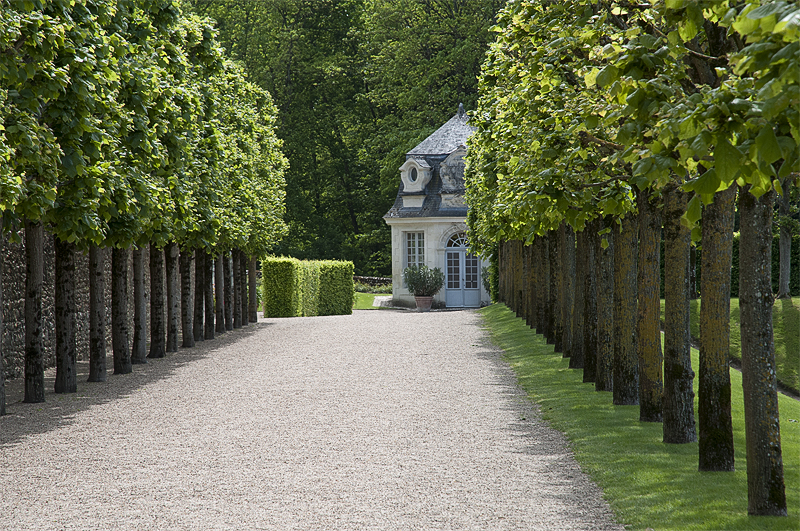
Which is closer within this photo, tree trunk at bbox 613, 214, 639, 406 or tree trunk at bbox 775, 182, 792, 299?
tree trunk at bbox 613, 214, 639, 406

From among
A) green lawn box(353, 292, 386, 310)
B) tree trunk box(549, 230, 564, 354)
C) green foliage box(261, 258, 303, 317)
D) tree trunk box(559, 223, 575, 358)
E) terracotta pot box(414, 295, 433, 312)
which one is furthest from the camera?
green lawn box(353, 292, 386, 310)

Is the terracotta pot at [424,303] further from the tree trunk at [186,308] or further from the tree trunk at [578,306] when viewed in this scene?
the tree trunk at [578,306]

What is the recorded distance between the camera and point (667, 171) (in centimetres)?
475

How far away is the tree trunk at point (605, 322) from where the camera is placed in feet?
36.9

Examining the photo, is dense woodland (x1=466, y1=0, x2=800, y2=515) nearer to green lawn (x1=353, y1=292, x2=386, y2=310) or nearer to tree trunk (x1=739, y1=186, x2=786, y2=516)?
tree trunk (x1=739, y1=186, x2=786, y2=516)

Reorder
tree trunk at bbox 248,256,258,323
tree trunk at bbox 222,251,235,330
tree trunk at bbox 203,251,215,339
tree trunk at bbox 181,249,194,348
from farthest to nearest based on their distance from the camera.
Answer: tree trunk at bbox 248,256,258,323
tree trunk at bbox 222,251,235,330
tree trunk at bbox 203,251,215,339
tree trunk at bbox 181,249,194,348

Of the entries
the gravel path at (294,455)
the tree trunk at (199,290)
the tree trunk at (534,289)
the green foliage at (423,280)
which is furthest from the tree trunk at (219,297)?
the green foliage at (423,280)

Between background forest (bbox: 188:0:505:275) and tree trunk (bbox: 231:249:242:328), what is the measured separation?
73.5ft

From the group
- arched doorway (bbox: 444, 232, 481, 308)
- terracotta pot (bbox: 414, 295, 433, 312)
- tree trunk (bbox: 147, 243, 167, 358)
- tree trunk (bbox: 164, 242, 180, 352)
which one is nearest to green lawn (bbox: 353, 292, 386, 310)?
arched doorway (bbox: 444, 232, 481, 308)

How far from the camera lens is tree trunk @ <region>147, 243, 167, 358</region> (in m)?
17.5

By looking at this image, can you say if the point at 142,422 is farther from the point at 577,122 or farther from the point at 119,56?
the point at 577,122

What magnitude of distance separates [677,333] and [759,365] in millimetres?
2197

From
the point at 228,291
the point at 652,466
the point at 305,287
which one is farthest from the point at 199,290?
the point at 652,466

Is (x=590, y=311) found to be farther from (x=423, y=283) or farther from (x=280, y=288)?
(x=423, y=283)
